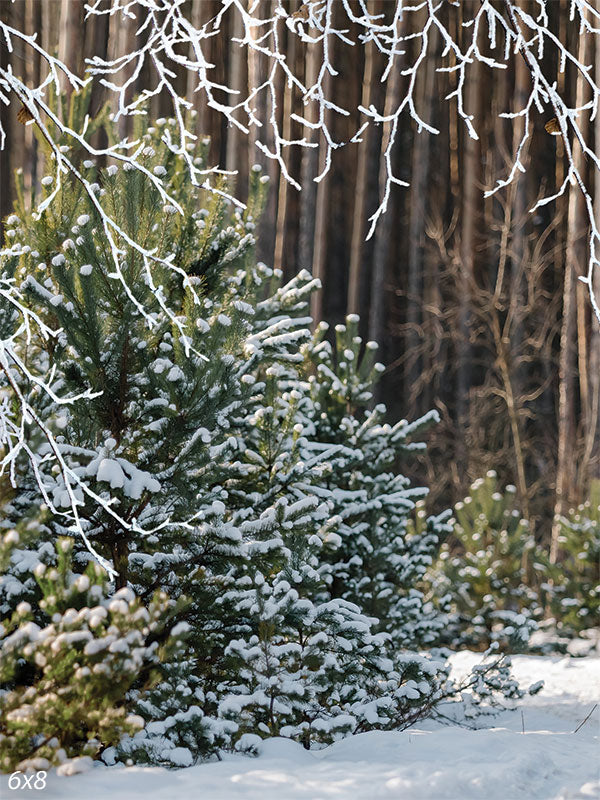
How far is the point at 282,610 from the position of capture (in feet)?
11.8

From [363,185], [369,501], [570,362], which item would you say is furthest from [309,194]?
[369,501]

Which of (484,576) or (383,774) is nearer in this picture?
(383,774)

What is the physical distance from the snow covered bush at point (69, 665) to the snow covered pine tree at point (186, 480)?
0.83 feet

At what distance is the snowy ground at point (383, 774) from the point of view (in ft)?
9.44

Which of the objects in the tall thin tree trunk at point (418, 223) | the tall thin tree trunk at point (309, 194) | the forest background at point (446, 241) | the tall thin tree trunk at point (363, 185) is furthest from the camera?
the tall thin tree trunk at point (418, 223)

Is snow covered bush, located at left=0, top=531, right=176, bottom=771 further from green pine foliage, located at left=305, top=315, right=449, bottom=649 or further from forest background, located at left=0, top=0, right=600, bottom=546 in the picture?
forest background, located at left=0, top=0, right=600, bottom=546

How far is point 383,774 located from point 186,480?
1422 mm

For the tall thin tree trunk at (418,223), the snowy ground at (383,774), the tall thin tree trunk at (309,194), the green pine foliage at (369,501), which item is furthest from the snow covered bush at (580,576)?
the tall thin tree trunk at (418,223)

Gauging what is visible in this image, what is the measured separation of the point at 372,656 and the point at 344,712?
1.02 feet

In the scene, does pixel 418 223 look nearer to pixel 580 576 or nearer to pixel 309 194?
pixel 309 194

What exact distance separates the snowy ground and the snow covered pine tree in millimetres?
183

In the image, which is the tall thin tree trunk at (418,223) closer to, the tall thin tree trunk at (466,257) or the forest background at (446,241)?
the forest background at (446,241)

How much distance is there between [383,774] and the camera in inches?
120

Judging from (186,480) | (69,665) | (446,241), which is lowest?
(69,665)
